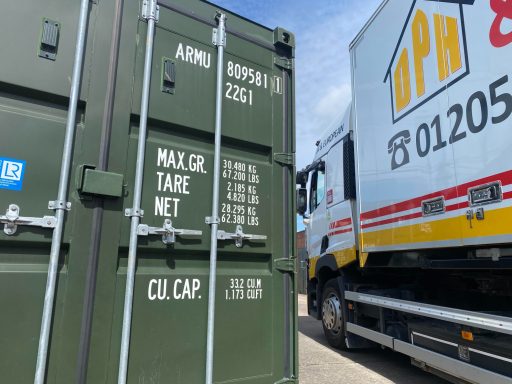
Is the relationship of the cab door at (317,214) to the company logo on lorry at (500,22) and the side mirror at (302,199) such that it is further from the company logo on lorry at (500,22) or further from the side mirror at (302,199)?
the company logo on lorry at (500,22)

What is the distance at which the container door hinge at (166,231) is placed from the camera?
2232 millimetres

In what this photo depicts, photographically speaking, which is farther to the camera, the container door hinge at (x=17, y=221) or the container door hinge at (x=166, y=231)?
the container door hinge at (x=166, y=231)

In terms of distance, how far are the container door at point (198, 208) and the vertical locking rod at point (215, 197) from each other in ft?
0.14

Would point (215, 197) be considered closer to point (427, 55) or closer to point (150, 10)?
point (150, 10)

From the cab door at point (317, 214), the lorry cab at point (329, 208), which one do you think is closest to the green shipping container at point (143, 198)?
the lorry cab at point (329, 208)

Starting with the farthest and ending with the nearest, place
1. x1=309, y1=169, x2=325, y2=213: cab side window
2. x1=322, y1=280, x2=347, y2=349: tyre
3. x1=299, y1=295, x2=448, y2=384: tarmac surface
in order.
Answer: x1=309, y1=169, x2=325, y2=213: cab side window, x1=322, y1=280, x2=347, y2=349: tyre, x1=299, y1=295, x2=448, y2=384: tarmac surface

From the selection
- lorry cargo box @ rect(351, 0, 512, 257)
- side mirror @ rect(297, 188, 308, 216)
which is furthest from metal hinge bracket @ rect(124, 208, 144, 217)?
side mirror @ rect(297, 188, 308, 216)

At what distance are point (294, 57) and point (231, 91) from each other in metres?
0.70

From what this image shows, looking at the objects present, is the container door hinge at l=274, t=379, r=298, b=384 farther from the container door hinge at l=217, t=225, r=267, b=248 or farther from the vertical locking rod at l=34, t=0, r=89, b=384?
the vertical locking rod at l=34, t=0, r=89, b=384

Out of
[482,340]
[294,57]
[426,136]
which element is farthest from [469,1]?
[482,340]

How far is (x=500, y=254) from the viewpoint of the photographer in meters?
3.15


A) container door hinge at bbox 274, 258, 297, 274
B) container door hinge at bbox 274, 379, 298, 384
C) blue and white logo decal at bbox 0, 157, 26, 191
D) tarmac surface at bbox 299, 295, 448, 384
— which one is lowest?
tarmac surface at bbox 299, 295, 448, 384

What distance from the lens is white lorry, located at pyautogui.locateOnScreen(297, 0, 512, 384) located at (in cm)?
308

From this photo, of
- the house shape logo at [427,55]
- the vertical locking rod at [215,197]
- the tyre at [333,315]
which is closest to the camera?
the vertical locking rod at [215,197]
